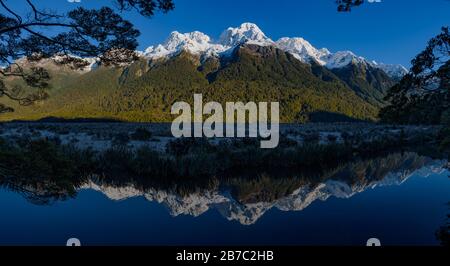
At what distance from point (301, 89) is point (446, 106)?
141107mm

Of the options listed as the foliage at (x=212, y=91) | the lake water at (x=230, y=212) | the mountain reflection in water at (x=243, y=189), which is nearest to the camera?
the lake water at (x=230, y=212)

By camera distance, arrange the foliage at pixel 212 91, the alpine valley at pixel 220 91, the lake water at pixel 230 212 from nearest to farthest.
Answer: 1. the lake water at pixel 230 212
2. the alpine valley at pixel 220 91
3. the foliage at pixel 212 91

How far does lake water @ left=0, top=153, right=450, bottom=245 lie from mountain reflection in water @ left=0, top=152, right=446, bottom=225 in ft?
0.10

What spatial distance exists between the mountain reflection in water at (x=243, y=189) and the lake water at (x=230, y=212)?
0.03m

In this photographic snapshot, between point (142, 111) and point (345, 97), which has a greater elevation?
point (345, 97)

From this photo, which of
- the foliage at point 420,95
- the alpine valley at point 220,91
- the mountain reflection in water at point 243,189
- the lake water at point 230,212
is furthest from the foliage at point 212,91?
the foliage at point 420,95

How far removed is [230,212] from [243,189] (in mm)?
2632

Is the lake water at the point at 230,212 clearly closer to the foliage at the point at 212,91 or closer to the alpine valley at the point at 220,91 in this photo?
the alpine valley at the point at 220,91

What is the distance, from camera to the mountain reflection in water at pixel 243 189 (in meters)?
9.18

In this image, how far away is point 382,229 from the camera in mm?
7570

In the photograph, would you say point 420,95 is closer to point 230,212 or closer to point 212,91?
point 230,212

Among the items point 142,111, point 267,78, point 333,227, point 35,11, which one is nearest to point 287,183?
point 333,227

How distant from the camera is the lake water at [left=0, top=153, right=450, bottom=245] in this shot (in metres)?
7.16
